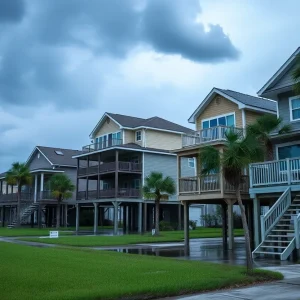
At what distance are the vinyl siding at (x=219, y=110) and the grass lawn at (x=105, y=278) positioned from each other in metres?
15.2

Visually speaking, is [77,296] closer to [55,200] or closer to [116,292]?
[116,292]

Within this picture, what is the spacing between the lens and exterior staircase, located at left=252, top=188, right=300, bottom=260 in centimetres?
1797

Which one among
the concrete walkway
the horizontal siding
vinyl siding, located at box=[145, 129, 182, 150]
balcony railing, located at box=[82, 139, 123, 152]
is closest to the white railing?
the concrete walkway

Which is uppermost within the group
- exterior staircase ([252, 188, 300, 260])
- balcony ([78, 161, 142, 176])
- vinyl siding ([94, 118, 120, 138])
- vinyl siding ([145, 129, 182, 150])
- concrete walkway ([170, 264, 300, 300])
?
vinyl siding ([94, 118, 120, 138])

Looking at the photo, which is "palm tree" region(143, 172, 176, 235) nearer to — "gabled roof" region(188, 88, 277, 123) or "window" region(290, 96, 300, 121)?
"gabled roof" region(188, 88, 277, 123)

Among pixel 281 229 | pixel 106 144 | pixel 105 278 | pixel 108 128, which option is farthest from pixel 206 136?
pixel 108 128

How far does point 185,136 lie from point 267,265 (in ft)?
41.9

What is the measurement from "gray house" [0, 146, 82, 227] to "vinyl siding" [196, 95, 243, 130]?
26105 mm

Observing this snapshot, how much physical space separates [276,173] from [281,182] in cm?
57

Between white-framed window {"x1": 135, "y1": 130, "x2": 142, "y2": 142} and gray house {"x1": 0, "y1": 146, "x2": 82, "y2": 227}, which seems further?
gray house {"x1": 0, "y1": 146, "x2": 82, "y2": 227}

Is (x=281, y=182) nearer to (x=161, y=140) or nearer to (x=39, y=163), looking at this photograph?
(x=161, y=140)

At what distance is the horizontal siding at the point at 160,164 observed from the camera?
44.7 metres

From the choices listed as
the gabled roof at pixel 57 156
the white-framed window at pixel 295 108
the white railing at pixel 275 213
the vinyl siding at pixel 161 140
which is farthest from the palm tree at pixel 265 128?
the gabled roof at pixel 57 156

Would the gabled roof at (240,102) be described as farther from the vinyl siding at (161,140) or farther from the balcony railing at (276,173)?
the vinyl siding at (161,140)
